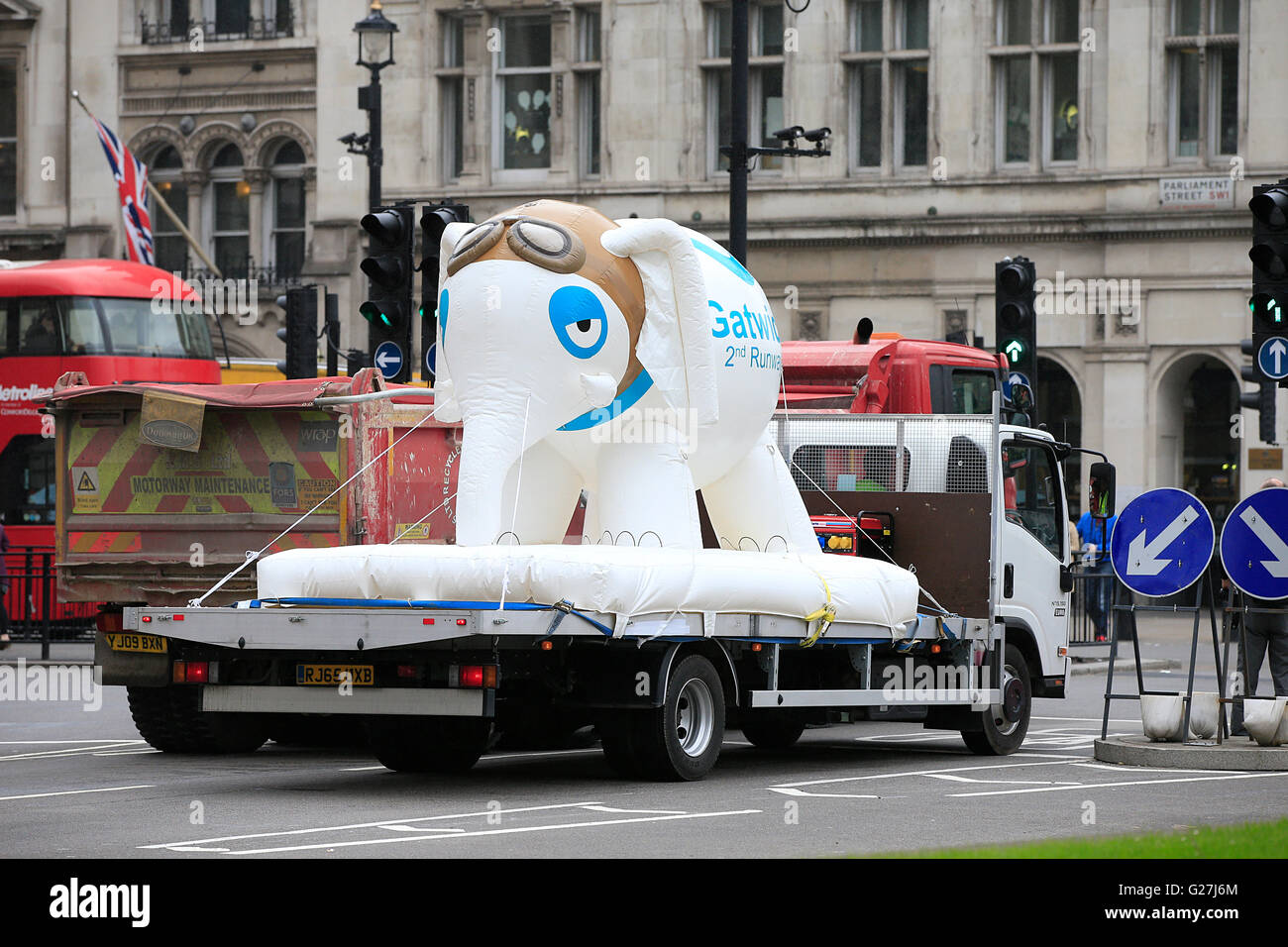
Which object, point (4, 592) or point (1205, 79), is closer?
point (4, 592)

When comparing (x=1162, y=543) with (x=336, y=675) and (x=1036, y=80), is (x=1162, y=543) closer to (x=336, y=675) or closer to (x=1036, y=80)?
(x=336, y=675)

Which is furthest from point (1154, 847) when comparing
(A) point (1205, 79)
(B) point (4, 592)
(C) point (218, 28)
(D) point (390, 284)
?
(C) point (218, 28)

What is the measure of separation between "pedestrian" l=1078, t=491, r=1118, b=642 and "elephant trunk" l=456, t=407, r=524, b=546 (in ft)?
53.5

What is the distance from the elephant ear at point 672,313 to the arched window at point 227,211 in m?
34.0

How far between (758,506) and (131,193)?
25.9m

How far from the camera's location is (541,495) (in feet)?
45.9

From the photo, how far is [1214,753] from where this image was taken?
14.8 meters

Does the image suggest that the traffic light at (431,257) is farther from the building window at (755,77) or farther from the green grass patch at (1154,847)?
the building window at (755,77)

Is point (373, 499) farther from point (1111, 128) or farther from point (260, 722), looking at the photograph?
point (1111, 128)

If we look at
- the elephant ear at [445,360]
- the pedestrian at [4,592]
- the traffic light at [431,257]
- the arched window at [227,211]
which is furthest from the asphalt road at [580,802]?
the arched window at [227,211]

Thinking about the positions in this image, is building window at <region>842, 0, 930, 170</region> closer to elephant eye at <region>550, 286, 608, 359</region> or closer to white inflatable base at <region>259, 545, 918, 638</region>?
white inflatable base at <region>259, 545, 918, 638</region>
